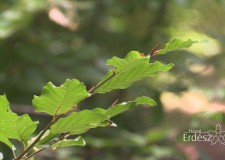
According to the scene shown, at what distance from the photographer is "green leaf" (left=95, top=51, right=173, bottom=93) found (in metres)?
0.46

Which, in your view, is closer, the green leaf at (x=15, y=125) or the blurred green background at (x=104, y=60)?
the green leaf at (x=15, y=125)

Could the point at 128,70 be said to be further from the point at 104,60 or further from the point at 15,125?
the point at 104,60

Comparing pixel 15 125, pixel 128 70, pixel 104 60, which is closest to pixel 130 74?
pixel 128 70

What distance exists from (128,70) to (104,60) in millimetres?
958

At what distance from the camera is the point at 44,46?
142 centimetres

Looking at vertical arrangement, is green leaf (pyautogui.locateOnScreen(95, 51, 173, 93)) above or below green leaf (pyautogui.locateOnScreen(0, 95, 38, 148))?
→ above

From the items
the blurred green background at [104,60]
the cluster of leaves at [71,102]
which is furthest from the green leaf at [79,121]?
the blurred green background at [104,60]

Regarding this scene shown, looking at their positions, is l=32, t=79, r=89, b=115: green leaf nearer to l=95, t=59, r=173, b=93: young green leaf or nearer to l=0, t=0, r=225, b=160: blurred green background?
l=95, t=59, r=173, b=93: young green leaf

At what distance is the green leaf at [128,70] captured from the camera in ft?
1.50

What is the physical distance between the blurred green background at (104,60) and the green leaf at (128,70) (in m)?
0.64

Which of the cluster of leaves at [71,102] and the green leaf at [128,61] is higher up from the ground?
the green leaf at [128,61]

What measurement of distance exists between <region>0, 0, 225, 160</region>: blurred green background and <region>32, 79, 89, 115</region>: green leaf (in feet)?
2.21

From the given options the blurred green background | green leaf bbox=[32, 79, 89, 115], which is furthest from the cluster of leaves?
the blurred green background

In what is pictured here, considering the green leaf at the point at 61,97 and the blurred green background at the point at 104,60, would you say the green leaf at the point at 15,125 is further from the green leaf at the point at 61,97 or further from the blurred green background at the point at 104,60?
the blurred green background at the point at 104,60
